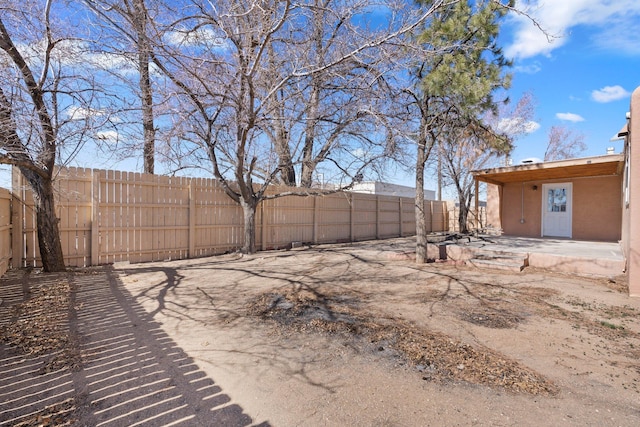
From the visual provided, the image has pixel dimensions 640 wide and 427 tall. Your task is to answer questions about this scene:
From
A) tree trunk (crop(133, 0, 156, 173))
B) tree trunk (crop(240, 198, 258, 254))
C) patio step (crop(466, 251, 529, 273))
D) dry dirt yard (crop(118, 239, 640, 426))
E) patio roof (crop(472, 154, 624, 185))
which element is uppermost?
tree trunk (crop(133, 0, 156, 173))

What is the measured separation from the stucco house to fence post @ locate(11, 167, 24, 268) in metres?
12.4

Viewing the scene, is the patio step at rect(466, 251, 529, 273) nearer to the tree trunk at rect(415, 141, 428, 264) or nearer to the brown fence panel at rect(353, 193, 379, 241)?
the tree trunk at rect(415, 141, 428, 264)

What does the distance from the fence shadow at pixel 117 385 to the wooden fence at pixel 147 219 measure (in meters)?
3.71

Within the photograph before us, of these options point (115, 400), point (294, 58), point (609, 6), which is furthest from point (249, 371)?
point (609, 6)

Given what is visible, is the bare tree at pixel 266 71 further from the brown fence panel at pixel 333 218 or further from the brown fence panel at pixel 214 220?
the brown fence panel at pixel 333 218

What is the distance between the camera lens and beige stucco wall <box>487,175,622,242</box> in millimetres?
11352

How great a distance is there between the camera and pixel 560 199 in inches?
490

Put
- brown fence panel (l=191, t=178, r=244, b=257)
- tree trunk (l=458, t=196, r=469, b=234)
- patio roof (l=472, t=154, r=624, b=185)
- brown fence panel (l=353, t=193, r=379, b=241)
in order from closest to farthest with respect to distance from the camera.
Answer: brown fence panel (l=191, t=178, r=244, b=257) → patio roof (l=472, t=154, r=624, b=185) → brown fence panel (l=353, t=193, r=379, b=241) → tree trunk (l=458, t=196, r=469, b=234)

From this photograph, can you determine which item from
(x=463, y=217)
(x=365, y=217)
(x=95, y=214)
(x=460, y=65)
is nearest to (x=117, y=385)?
(x=95, y=214)

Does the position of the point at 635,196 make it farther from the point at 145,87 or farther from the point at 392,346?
the point at 145,87

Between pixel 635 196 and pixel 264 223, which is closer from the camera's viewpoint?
pixel 635 196

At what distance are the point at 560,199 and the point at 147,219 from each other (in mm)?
13716

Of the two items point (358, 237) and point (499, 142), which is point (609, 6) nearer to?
point (499, 142)

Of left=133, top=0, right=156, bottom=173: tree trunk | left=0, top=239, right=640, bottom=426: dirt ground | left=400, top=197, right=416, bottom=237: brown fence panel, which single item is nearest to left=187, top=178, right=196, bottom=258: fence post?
left=133, top=0, right=156, bottom=173: tree trunk
